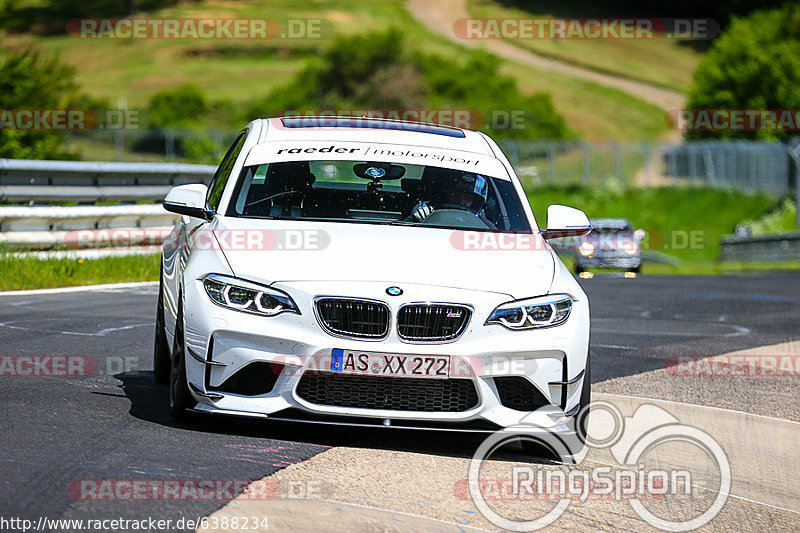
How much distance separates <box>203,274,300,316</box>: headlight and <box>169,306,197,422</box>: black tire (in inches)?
14.6

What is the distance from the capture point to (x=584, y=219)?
308 inches

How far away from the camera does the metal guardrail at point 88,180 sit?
14.7 metres

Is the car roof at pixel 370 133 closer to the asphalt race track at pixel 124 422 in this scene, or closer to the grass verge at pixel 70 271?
the asphalt race track at pixel 124 422

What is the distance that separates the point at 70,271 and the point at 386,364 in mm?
9362

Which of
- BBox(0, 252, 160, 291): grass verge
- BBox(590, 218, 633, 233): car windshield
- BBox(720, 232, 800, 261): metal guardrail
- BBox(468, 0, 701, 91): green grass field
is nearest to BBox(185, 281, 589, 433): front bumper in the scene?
BBox(0, 252, 160, 291): grass verge

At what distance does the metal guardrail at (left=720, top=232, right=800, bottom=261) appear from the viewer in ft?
115

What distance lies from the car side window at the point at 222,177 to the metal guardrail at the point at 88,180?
21.8 feet

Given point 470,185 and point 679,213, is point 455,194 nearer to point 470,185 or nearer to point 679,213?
point 470,185

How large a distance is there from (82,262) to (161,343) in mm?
7697

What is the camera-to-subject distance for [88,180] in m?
16.5

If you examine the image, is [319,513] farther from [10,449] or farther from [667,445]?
[667,445]

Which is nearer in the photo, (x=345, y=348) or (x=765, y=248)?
(x=345, y=348)

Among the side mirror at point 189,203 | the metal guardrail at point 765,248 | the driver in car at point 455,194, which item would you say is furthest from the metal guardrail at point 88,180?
the metal guardrail at point 765,248

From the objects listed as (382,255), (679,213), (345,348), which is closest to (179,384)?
(345,348)
